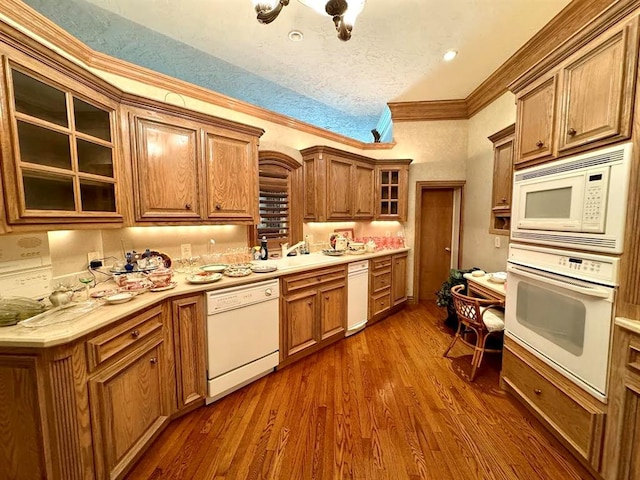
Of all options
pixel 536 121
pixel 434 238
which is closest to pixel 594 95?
pixel 536 121

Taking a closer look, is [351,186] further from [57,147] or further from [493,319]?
[57,147]

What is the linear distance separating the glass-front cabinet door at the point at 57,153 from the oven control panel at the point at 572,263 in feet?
9.70

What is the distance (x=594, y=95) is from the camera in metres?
1.40

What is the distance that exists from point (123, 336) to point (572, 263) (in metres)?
2.59

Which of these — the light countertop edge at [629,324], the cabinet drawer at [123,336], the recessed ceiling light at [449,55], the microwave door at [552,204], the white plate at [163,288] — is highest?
the recessed ceiling light at [449,55]

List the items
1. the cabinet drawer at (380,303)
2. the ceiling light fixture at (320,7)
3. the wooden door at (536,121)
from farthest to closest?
1. the cabinet drawer at (380,303)
2. the wooden door at (536,121)
3. the ceiling light fixture at (320,7)

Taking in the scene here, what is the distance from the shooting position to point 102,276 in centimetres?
199

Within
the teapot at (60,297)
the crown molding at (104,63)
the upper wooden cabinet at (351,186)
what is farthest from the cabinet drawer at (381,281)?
the teapot at (60,297)

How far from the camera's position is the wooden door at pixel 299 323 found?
98.0 inches

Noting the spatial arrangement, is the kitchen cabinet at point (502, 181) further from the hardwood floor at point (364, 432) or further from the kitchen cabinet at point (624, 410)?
the kitchen cabinet at point (624, 410)

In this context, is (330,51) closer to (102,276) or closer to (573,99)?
(573,99)

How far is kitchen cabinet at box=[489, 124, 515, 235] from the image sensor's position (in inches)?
105

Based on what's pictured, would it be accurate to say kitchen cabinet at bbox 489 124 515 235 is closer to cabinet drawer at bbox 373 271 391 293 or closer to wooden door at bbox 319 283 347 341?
cabinet drawer at bbox 373 271 391 293

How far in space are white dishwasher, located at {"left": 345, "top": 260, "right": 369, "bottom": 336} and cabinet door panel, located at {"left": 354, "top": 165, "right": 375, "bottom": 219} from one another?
0.95 m
